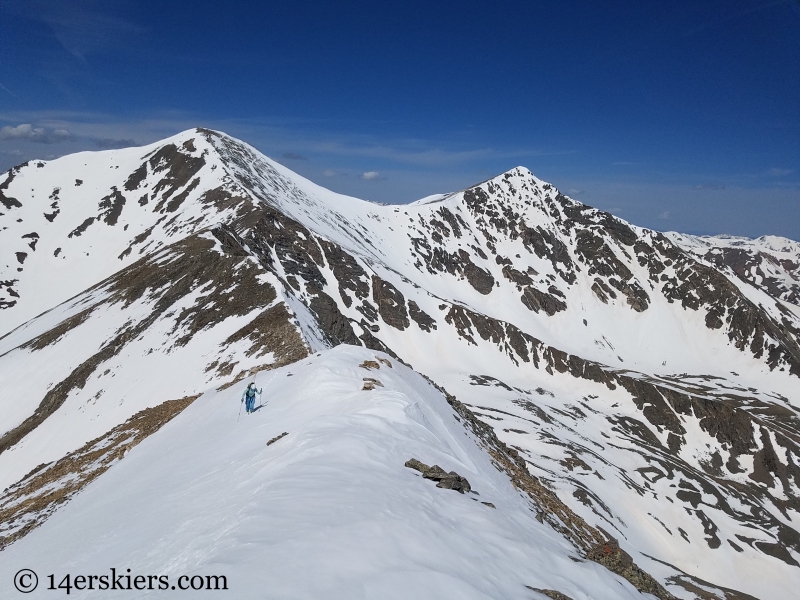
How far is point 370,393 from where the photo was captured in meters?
18.1

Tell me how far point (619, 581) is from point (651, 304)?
197 meters

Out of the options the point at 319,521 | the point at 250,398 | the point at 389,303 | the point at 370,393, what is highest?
the point at 389,303

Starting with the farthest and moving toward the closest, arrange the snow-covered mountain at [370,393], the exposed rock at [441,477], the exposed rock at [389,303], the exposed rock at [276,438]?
the exposed rock at [389,303], the exposed rock at [276,438], the exposed rock at [441,477], the snow-covered mountain at [370,393]

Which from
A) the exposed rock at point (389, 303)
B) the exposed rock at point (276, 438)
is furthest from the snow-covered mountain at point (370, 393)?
the exposed rock at point (276, 438)

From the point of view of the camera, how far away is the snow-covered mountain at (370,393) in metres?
9.22

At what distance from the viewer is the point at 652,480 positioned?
2913 inches

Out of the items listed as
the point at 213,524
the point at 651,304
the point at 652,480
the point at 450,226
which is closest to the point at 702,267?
the point at 651,304

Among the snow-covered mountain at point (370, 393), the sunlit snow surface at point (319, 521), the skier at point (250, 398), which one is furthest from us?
the skier at point (250, 398)

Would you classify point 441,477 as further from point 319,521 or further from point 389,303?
point 389,303

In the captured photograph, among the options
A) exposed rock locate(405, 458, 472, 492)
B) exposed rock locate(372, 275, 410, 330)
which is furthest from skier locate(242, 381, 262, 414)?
exposed rock locate(372, 275, 410, 330)

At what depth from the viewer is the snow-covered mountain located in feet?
30.2

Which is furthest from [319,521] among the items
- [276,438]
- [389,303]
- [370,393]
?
[389,303]

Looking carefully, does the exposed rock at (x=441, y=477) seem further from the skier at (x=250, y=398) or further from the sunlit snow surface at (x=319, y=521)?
the skier at (x=250, y=398)

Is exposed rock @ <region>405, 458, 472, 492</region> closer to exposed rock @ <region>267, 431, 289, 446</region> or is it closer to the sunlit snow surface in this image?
the sunlit snow surface
